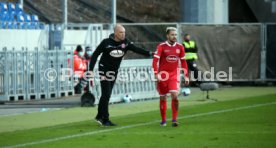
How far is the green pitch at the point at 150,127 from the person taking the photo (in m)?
16.1

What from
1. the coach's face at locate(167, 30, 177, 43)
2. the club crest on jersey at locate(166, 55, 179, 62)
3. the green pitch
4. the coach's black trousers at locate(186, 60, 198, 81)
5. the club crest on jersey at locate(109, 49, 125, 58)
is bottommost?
the green pitch

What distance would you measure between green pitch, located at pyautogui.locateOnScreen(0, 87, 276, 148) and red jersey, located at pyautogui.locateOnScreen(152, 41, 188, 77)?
47.8 inches

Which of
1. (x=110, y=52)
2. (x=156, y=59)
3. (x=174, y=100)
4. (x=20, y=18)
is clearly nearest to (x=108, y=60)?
(x=110, y=52)

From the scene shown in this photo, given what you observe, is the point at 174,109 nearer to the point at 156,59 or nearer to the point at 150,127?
the point at 150,127

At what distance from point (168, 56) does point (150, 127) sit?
4.95 ft

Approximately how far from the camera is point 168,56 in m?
19.3

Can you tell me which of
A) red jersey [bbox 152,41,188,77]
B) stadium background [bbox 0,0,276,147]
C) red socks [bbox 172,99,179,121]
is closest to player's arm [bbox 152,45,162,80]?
red jersey [bbox 152,41,188,77]

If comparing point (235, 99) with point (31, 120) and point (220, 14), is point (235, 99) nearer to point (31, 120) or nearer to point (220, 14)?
point (31, 120)

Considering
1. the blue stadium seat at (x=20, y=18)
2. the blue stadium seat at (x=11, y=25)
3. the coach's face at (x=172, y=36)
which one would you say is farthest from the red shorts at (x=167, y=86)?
the blue stadium seat at (x=20, y=18)

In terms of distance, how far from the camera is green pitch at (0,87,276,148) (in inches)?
632

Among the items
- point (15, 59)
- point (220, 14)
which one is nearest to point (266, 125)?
point (15, 59)

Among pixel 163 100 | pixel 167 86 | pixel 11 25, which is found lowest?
pixel 163 100

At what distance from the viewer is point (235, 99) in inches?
1131

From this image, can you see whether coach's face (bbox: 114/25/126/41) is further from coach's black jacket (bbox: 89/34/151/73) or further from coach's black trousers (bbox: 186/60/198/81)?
coach's black trousers (bbox: 186/60/198/81)
